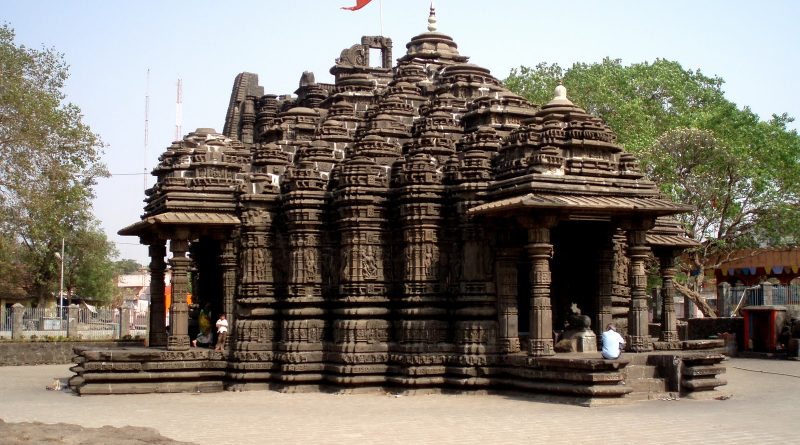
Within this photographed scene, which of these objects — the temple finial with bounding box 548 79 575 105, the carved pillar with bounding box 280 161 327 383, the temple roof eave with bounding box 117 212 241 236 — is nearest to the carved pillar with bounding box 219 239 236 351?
the temple roof eave with bounding box 117 212 241 236

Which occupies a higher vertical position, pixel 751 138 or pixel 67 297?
pixel 751 138

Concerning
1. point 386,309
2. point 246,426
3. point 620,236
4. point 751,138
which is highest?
point 751,138

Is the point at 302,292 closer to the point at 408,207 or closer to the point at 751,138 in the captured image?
the point at 408,207

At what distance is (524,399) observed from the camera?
1504 cm

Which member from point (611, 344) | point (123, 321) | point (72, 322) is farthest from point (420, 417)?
point (123, 321)

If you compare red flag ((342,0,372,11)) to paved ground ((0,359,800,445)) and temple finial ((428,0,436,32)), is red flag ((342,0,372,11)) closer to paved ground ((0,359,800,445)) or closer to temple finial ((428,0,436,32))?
temple finial ((428,0,436,32))

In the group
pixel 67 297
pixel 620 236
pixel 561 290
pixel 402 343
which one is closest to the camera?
pixel 402 343

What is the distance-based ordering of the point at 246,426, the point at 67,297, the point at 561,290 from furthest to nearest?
1. the point at 67,297
2. the point at 561,290
3. the point at 246,426

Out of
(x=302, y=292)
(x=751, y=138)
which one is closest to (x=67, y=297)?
(x=751, y=138)

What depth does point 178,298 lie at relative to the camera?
17.9 meters

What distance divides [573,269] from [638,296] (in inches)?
83.2

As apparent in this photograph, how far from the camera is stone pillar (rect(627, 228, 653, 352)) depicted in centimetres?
1577

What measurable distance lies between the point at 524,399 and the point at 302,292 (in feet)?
15.1

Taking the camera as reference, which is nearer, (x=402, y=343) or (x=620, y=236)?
(x=402, y=343)
